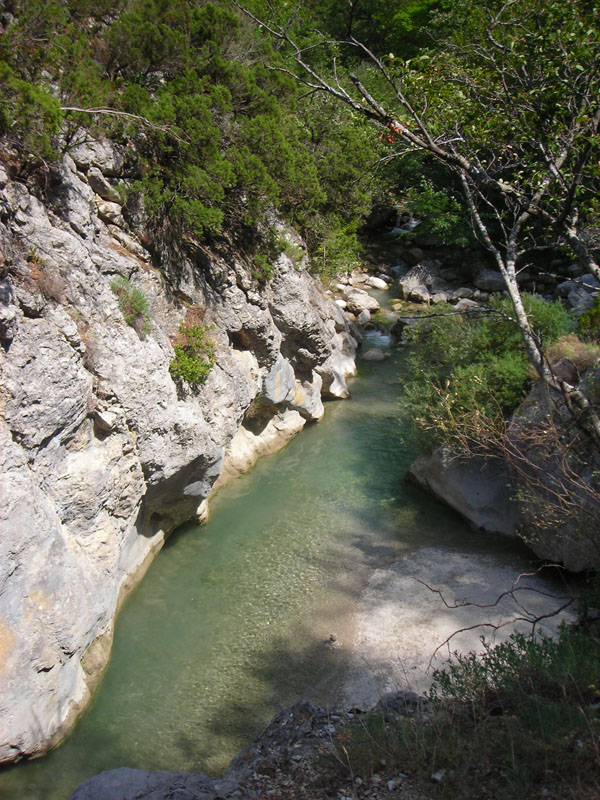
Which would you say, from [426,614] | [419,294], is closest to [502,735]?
[426,614]

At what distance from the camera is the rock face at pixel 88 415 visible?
729cm

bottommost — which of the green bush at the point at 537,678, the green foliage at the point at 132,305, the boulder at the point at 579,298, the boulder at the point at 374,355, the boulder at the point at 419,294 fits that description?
the boulder at the point at 579,298

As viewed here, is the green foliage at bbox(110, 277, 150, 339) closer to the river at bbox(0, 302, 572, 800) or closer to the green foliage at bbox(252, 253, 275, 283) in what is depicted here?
the green foliage at bbox(252, 253, 275, 283)

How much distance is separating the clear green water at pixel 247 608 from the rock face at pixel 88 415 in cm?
48

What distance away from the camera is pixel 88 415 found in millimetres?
9141

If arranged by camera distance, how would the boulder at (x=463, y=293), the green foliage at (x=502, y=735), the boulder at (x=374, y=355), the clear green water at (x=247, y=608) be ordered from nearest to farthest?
the green foliage at (x=502, y=735) < the clear green water at (x=247, y=608) < the boulder at (x=374, y=355) < the boulder at (x=463, y=293)

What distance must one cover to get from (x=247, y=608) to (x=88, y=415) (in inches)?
171

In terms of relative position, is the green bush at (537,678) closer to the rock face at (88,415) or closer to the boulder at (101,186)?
the rock face at (88,415)

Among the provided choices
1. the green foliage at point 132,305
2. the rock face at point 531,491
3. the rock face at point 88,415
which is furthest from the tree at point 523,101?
the green foliage at point 132,305

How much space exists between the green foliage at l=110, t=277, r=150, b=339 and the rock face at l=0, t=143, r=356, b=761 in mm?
166

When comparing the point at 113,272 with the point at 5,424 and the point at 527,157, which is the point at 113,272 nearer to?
the point at 5,424

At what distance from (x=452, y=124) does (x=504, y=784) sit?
849 cm

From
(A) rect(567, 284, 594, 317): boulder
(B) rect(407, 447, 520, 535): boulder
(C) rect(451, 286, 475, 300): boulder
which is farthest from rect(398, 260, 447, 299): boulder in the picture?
(B) rect(407, 447, 520, 535): boulder

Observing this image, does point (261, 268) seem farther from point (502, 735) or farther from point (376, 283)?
point (376, 283)
